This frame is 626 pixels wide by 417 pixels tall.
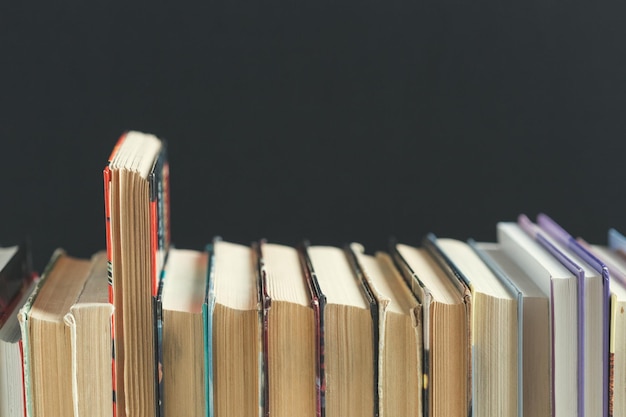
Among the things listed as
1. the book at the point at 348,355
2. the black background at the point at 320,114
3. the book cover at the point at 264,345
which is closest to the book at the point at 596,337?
the book at the point at 348,355

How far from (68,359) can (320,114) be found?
28.3 inches

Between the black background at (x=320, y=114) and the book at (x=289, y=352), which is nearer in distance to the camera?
the book at (x=289, y=352)

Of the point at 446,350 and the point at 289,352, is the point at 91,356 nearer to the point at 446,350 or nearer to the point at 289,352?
the point at 289,352

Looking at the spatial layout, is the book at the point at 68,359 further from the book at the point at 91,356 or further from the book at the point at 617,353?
the book at the point at 617,353

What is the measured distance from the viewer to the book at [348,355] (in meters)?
1.06

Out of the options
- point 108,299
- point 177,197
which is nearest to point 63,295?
point 108,299

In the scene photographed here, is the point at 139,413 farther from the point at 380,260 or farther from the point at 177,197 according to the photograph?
the point at 177,197

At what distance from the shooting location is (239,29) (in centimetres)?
160

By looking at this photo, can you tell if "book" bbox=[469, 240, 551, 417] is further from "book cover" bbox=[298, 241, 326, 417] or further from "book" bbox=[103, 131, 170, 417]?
"book" bbox=[103, 131, 170, 417]

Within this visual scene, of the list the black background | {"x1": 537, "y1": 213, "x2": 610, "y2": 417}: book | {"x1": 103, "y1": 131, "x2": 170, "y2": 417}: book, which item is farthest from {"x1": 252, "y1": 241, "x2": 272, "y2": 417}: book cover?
the black background

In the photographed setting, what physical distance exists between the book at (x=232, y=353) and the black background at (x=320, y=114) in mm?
561

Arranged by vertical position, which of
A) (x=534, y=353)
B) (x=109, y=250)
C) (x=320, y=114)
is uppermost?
(x=320, y=114)

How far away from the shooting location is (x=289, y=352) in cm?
107

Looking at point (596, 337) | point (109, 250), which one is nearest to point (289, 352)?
point (109, 250)
